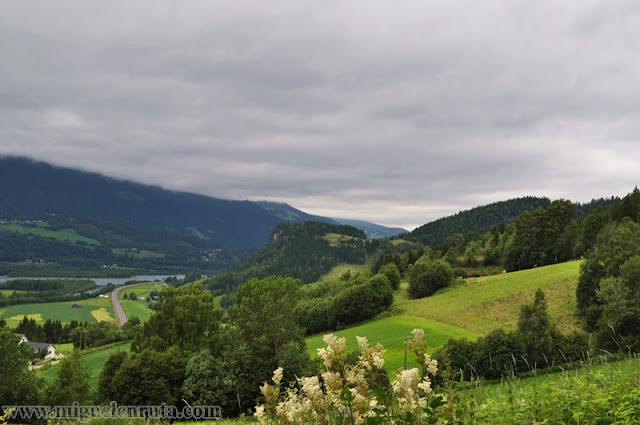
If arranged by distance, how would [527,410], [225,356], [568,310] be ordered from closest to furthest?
1. [527,410]
2. [225,356]
3. [568,310]

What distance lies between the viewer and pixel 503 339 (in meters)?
40.2

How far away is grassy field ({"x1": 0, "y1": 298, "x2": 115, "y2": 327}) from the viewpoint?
14750 cm

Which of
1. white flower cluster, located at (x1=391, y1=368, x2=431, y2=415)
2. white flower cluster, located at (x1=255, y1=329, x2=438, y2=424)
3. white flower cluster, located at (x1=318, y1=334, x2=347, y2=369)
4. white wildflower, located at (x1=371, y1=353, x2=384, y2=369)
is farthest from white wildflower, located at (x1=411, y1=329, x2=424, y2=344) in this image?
white flower cluster, located at (x1=318, y1=334, x2=347, y2=369)

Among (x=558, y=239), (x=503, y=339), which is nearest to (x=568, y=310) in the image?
(x=503, y=339)

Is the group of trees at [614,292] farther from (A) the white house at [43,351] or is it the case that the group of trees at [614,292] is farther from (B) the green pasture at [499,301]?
(A) the white house at [43,351]

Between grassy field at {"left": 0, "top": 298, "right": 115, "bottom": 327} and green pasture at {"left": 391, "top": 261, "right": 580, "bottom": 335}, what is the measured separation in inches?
4771

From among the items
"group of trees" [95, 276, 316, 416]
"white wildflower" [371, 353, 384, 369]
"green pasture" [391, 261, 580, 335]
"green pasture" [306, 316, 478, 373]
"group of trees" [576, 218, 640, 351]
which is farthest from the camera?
"green pasture" [391, 261, 580, 335]

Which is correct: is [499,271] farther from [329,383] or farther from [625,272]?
[329,383]

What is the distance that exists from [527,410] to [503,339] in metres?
39.5

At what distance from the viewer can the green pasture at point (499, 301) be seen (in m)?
61.6

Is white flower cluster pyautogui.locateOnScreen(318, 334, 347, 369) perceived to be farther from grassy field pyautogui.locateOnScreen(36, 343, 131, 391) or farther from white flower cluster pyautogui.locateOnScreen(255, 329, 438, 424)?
grassy field pyautogui.locateOnScreen(36, 343, 131, 391)

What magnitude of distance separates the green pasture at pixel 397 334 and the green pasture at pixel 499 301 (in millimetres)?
2598

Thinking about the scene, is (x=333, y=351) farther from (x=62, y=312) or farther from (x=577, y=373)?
(x=62, y=312)

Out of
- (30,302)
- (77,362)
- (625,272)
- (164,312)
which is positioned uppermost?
(625,272)
